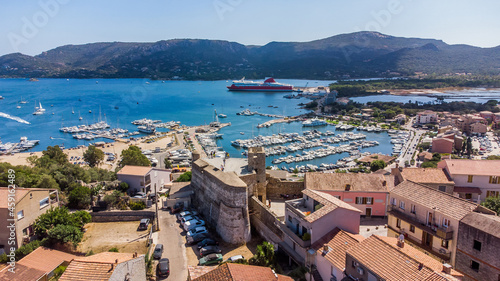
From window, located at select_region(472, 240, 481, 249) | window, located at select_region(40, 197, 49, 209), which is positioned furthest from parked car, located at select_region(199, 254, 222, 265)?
window, located at select_region(472, 240, 481, 249)

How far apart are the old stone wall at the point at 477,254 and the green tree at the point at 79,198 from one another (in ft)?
54.2

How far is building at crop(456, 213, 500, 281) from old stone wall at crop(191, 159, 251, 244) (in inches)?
304

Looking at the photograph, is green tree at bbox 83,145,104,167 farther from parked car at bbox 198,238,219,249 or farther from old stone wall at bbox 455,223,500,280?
old stone wall at bbox 455,223,500,280

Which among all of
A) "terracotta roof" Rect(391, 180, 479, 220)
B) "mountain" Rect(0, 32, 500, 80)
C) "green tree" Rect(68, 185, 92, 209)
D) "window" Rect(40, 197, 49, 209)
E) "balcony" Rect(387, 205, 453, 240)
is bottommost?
"green tree" Rect(68, 185, 92, 209)

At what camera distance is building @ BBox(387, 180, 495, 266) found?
1046 cm

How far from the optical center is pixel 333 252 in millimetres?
10109

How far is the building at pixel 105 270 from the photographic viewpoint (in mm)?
8938

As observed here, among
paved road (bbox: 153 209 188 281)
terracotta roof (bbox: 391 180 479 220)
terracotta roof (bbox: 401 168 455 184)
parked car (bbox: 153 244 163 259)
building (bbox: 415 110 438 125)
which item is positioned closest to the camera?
terracotta roof (bbox: 391 180 479 220)

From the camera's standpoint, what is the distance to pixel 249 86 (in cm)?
11538

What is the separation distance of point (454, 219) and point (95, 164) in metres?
31.1

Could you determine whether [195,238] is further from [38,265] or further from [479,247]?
[479,247]

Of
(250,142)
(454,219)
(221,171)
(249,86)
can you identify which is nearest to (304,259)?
(454,219)

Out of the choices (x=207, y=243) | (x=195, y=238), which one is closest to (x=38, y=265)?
(x=195, y=238)

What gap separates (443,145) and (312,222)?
31207 mm
